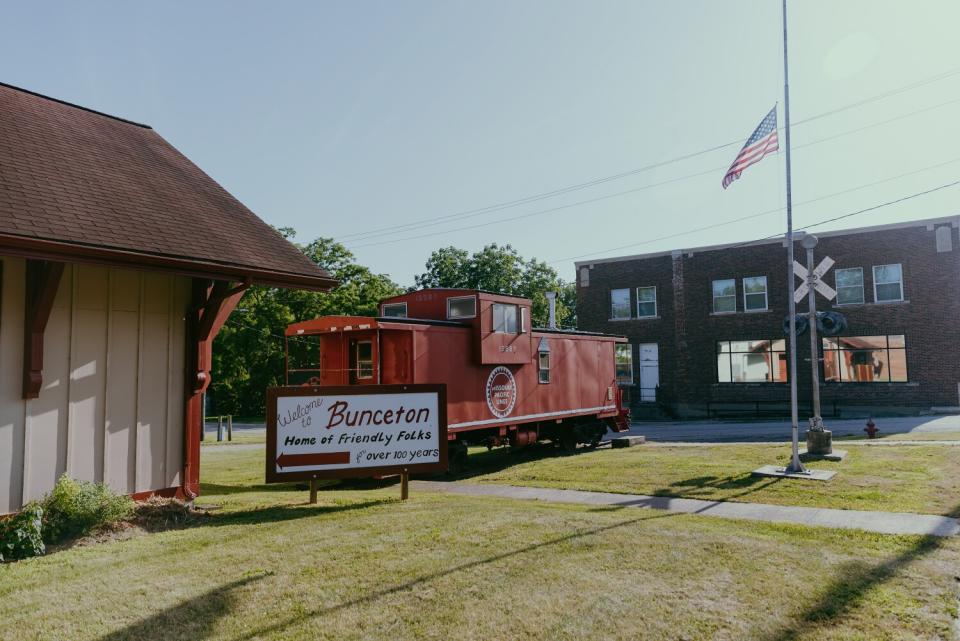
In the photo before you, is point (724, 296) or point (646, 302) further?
point (646, 302)

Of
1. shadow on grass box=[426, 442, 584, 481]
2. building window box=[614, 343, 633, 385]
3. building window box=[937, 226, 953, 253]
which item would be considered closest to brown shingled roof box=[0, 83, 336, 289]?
shadow on grass box=[426, 442, 584, 481]

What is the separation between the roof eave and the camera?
22.4ft

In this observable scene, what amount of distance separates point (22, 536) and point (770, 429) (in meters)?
23.2

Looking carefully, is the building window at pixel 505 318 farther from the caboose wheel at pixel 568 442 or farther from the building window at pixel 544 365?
the caboose wheel at pixel 568 442

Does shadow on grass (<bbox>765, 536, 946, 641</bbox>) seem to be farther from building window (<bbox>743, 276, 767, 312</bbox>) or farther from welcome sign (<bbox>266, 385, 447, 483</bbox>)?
building window (<bbox>743, 276, 767, 312</bbox>)

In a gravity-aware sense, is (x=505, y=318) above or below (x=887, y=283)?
below

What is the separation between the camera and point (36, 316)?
7371 mm

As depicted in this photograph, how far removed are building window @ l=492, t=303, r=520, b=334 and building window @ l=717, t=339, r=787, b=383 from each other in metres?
19.4

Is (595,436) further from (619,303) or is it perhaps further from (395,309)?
(619,303)

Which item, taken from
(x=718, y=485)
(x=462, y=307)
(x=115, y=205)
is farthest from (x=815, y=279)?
(x=115, y=205)

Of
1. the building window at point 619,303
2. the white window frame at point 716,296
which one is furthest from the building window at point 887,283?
the building window at point 619,303

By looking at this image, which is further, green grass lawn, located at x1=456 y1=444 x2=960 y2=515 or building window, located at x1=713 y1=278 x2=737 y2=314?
building window, located at x1=713 y1=278 x2=737 y2=314

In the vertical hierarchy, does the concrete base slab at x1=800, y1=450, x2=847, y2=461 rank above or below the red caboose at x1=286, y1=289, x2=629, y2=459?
below

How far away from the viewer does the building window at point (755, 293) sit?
31.6m
